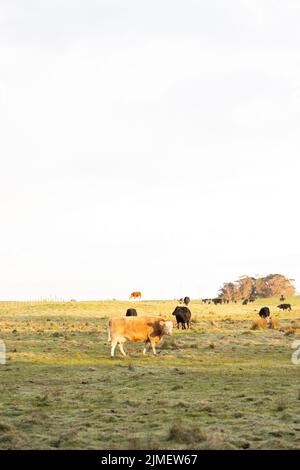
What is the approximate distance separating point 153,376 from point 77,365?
14.4 ft

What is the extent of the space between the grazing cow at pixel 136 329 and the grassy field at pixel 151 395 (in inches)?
29.3

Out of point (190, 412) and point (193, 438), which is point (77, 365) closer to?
point (190, 412)

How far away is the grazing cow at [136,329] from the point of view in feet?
93.4

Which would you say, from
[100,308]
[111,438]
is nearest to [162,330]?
[111,438]

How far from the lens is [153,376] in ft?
71.4

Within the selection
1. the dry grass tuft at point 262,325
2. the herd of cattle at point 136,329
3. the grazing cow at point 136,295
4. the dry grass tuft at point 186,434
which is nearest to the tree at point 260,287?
the grazing cow at point 136,295

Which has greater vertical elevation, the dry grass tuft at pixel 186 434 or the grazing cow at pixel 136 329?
the grazing cow at pixel 136 329

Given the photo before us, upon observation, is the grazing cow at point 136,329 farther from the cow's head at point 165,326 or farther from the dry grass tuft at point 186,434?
the dry grass tuft at point 186,434

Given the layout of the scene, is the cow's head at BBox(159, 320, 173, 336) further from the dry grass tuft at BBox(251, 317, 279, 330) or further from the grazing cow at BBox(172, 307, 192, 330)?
the dry grass tuft at BBox(251, 317, 279, 330)

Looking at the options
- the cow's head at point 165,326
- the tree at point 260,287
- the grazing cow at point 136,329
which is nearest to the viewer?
the grazing cow at point 136,329

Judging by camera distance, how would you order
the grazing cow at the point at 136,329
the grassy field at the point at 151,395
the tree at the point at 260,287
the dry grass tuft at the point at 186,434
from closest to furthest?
the dry grass tuft at the point at 186,434, the grassy field at the point at 151,395, the grazing cow at the point at 136,329, the tree at the point at 260,287

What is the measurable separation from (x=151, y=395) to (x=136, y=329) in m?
10.8

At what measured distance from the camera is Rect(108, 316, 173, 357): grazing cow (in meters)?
28.5

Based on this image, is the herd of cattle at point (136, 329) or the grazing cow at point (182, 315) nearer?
the herd of cattle at point (136, 329)
